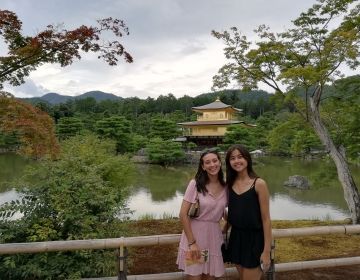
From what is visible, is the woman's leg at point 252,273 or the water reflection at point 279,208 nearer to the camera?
the woman's leg at point 252,273

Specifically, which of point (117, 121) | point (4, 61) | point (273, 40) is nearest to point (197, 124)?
point (117, 121)

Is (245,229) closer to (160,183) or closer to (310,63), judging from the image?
(310,63)

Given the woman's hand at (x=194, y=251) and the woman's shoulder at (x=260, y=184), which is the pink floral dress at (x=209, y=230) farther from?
the woman's shoulder at (x=260, y=184)

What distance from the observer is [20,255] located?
8.72 feet

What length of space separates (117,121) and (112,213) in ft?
76.1

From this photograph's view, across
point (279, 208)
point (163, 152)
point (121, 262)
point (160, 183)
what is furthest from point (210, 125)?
point (121, 262)

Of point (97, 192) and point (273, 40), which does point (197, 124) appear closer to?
point (273, 40)

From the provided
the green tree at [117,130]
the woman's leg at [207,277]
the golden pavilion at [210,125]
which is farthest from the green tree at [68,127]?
the woman's leg at [207,277]

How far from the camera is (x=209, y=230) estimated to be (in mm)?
2143

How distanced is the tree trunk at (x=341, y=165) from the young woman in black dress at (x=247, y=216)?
4337 millimetres

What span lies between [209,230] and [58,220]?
1.40m

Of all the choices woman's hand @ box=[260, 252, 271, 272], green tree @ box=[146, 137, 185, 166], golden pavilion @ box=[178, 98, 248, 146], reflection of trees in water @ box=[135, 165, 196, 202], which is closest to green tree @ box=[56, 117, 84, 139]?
green tree @ box=[146, 137, 185, 166]

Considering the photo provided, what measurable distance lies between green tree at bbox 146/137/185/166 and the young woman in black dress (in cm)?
→ 2145

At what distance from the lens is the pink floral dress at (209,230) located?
2.11 meters
